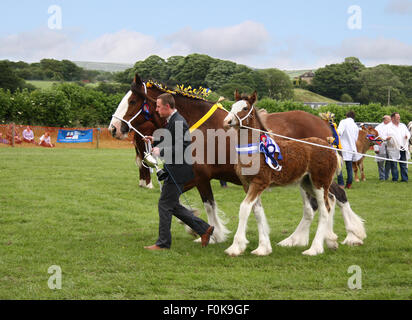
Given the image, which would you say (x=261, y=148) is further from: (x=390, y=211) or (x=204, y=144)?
(x=390, y=211)

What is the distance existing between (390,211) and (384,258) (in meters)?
4.50

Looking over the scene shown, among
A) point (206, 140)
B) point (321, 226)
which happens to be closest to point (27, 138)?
point (206, 140)

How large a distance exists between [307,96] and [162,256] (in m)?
73.6

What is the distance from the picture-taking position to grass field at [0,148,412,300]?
17.2ft

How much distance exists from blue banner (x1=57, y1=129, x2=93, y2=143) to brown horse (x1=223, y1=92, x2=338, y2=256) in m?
28.4

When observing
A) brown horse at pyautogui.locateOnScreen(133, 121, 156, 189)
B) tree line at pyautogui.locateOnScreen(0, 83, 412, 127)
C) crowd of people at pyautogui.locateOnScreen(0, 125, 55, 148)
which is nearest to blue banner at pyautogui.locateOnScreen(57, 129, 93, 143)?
crowd of people at pyautogui.locateOnScreen(0, 125, 55, 148)

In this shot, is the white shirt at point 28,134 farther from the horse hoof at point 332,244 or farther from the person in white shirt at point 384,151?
the horse hoof at point 332,244

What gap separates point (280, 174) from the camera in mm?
6891

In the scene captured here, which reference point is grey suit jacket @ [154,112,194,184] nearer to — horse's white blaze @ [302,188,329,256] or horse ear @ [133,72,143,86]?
horse ear @ [133,72,143,86]

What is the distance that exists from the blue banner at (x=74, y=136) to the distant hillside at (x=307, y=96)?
46606mm

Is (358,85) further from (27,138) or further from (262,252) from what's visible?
(262,252)

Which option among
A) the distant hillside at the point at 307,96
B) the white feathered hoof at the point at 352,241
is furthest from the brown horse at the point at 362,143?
the distant hillside at the point at 307,96

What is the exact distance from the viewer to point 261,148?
680cm
